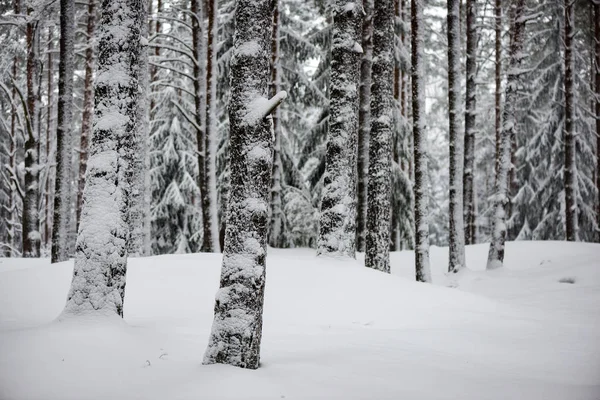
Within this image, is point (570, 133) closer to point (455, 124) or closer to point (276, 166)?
point (455, 124)

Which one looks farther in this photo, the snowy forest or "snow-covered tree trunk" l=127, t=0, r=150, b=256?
"snow-covered tree trunk" l=127, t=0, r=150, b=256

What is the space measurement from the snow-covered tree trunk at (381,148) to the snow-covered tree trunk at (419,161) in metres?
1.24

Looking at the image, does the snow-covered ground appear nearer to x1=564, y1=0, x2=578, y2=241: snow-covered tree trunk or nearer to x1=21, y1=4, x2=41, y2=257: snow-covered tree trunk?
x1=21, y1=4, x2=41, y2=257: snow-covered tree trunk

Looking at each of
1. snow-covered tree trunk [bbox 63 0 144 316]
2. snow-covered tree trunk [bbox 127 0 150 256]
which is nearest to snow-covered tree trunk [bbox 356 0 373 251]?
snow-covered tree trunk [bbox 127 0 150 256]

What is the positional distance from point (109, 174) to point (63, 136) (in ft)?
20.8

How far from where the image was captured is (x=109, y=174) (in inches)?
169

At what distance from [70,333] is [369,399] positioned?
2.65 meters

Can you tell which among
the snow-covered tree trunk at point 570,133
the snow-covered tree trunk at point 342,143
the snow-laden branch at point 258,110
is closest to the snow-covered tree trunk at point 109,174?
A: the snow-laden branch at point 258,110

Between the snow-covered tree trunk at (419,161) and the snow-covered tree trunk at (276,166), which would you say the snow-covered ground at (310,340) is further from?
the snow-covered tree trunk at (276,166)

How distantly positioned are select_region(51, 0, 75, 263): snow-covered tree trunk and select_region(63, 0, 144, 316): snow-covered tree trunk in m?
5.90

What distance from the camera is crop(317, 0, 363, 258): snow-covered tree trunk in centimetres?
771

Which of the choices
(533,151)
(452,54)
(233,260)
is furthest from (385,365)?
(533,151)

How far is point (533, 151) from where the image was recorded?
65.9ft

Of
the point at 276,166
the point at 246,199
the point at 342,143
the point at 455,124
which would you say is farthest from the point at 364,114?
the point at 246,199
